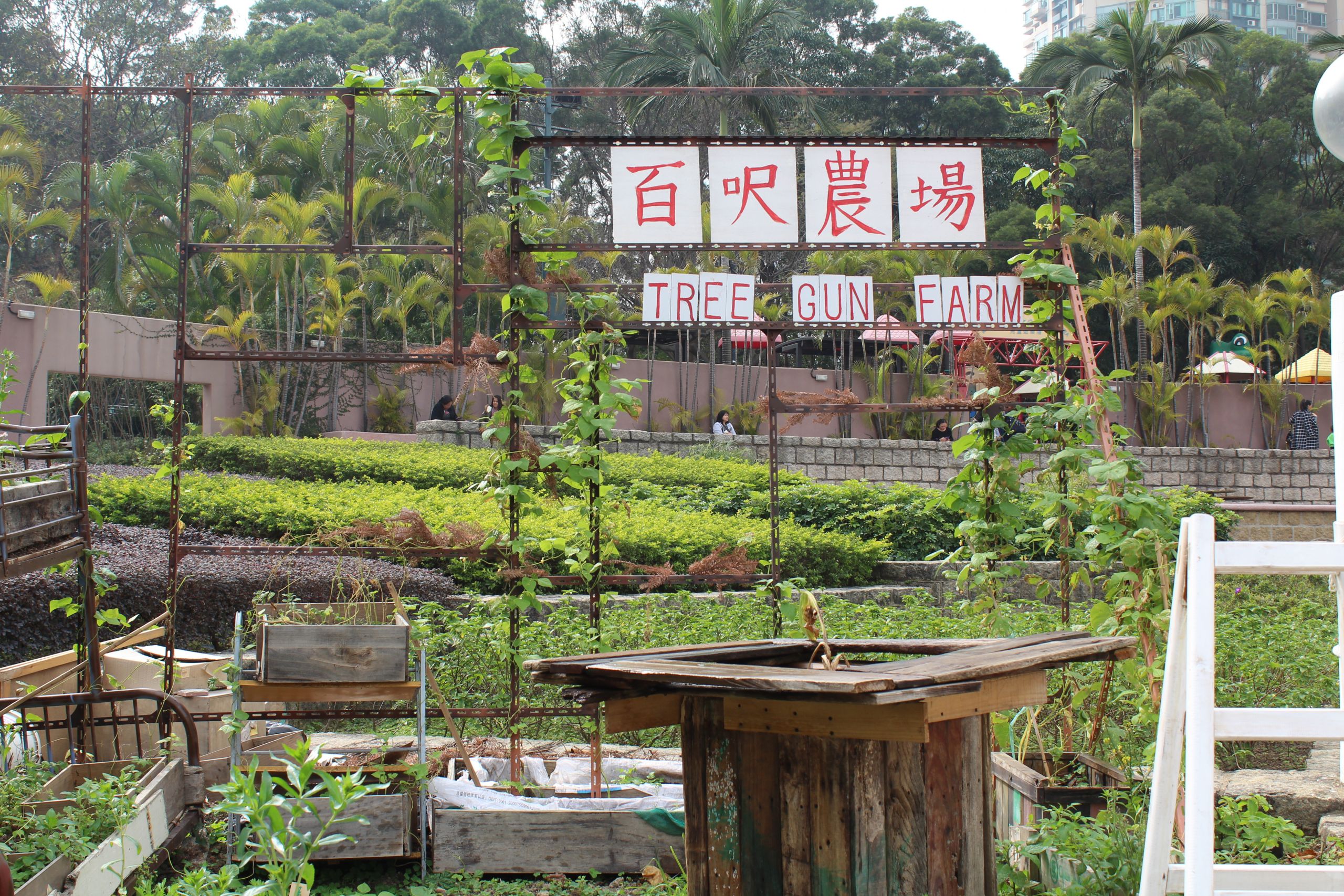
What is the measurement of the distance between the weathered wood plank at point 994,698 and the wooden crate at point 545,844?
180cm

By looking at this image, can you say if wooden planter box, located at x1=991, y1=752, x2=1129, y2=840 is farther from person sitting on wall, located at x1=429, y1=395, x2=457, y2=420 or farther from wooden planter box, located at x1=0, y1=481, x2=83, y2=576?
person sitting on wall, located at x1=429, y1=395, x2=457, y2=420

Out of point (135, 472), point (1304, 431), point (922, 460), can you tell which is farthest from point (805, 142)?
point (1304, 431)

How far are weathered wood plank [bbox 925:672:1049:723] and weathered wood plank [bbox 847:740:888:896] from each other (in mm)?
190

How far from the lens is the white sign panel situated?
5422 mm

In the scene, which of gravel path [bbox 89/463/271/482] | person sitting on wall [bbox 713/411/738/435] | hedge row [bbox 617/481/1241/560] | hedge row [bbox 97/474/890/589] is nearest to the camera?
hedge row [bbox 97/474/890/589]

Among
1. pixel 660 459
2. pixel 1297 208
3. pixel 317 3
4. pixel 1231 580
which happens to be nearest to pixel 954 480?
pixel 1231 580

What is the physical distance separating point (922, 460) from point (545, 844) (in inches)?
501

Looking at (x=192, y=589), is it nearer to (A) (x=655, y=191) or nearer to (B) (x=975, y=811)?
(A) (x=655, y=191)

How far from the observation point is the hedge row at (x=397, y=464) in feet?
39.6

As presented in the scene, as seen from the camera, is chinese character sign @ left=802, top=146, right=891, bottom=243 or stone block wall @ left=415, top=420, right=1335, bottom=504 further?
stone block wall @ left=415, top=420, right=1335, bottom=504

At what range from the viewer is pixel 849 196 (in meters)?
5.30

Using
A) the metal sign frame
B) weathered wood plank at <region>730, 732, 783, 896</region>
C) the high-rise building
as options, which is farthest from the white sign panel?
the high-rise building

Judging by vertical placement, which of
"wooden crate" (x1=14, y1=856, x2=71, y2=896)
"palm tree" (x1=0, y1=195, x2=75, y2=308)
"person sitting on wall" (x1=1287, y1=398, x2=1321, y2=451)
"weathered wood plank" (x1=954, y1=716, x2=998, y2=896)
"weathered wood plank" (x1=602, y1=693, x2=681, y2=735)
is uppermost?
"palm tree" (x1=0, y1=195, x2=75, y2=308)

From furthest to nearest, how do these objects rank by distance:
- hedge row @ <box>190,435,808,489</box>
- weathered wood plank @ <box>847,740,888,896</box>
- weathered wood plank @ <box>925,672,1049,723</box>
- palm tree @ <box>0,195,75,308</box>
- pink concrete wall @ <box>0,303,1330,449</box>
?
palm tree @ <box>0,195,75,308</box> < pink concrete wall @ <box>0,303,1330,449</box> < hedge row @ <box>190,435,808,489</box> < weathered wood plank @ <box>847,740,888,896</box> < weathered wood plank @ <box>925,672,1049,723</box>
